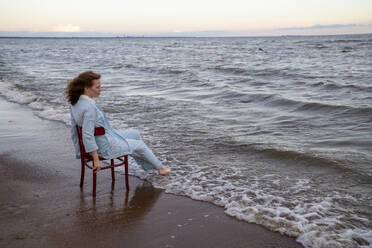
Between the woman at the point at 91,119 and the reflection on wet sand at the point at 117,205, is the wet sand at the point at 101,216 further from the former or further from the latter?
the woman at the point at 91,119

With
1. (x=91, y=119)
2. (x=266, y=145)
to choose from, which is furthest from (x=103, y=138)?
(x=266, y=145)

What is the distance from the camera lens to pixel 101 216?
3.73 metres

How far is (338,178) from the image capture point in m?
4.90

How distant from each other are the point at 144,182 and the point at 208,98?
23.7ft

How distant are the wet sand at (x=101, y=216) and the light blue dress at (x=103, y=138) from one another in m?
0.48

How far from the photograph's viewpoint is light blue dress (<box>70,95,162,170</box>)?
3.86 meters

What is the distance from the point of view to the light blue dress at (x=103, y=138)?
A: 3.86 m

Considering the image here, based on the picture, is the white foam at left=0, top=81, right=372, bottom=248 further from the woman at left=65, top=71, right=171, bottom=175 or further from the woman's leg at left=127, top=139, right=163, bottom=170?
the woman at left=65, top=71, right=171, bottom=175

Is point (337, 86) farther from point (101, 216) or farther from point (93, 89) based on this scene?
point (101, 216)

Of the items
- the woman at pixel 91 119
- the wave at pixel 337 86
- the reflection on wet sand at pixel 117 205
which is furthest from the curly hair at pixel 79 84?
the wave at pixel 337 86

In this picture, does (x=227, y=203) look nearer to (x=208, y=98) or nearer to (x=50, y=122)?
(x=50, y=122)

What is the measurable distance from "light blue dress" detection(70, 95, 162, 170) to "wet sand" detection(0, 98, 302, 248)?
0.48 meters

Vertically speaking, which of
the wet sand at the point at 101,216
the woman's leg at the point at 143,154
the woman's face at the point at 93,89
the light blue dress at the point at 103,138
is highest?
the woman's face at the point at 93,89

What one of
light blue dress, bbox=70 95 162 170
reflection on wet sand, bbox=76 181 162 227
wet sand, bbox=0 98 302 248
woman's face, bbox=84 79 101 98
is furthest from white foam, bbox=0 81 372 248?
woman's face, bbox=84 79 101 98
